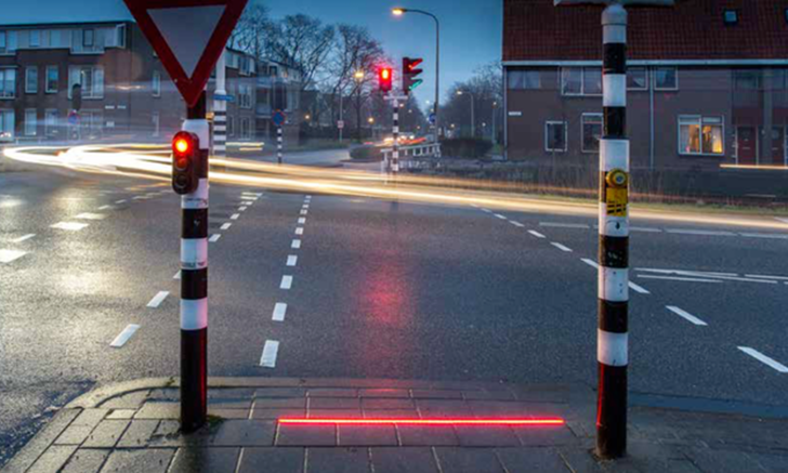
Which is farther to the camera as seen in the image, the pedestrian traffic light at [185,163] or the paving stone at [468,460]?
the pedestrian traffic light at [185,163]

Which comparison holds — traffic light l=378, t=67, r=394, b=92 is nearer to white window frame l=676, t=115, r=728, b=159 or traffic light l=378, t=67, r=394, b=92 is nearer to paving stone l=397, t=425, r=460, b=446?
paving stone l=397, t=425, r=460, b=446

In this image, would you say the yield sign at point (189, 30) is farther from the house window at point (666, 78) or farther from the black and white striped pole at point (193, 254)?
the house window at point (666, 78)

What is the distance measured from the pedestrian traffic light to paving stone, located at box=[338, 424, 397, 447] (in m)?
1.62

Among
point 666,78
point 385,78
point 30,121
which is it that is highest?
point 30,121

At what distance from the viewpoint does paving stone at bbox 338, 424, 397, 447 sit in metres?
3.95

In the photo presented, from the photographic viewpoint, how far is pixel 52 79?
216 feet

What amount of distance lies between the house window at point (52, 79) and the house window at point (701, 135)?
2129 inches

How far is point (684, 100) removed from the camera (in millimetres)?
38594

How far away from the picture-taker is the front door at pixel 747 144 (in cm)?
3925

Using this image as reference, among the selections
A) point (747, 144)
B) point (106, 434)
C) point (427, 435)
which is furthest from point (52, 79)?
point (427, 435)

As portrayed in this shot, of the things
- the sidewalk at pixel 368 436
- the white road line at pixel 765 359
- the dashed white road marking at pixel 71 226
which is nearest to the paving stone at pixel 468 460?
the sidewalk at pixel 368 436

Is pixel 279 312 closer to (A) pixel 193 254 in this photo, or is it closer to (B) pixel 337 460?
(A) pixel 193 254

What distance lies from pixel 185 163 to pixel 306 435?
5.44 ft

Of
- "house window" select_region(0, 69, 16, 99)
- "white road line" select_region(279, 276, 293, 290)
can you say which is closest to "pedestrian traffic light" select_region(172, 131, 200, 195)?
"white road line" select_region(279, 276, 293, 290)
